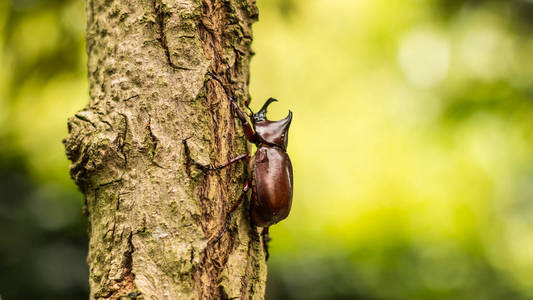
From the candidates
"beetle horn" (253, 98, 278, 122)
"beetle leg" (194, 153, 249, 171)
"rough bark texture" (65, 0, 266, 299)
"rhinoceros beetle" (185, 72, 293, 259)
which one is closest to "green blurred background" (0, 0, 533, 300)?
"beetle horn" (253, 98, 278, 122)

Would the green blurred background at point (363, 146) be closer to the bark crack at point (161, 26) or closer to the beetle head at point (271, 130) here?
the beetle head at point (271, 130)

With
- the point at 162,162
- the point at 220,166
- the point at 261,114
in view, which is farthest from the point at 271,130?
the point at 162,162

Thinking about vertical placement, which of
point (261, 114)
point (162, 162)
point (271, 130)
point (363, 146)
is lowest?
point (162, 162)

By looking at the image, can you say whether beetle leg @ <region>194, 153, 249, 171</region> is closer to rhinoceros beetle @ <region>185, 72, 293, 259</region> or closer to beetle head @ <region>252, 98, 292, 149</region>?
rhinoceros beetle @ <region>185, 72, 293, 259</region>

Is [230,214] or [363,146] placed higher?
[363,146]

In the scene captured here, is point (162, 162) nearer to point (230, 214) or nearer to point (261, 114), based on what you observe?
point (230, 214)

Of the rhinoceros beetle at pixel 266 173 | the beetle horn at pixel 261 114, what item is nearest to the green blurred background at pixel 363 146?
the beetle horn at pixel 261 114
